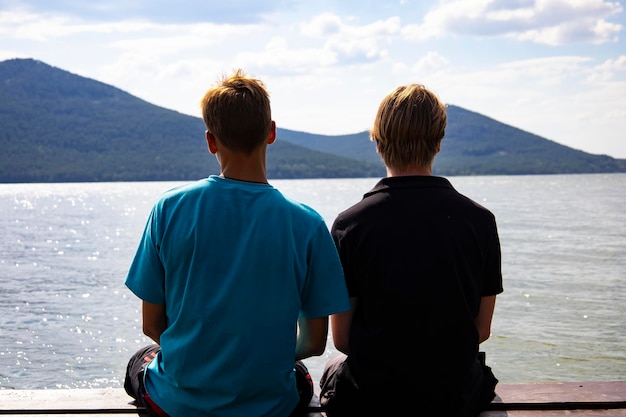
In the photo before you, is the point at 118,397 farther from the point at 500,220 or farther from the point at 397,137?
the point at 500,220

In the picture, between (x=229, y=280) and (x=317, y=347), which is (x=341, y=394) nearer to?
(x=317, y=347)

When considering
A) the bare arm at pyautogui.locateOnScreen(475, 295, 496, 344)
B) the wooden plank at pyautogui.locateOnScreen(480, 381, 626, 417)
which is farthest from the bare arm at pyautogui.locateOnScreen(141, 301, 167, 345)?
the wooden plank at pyautogui.locateOnScreen(480, 381, 626, 417)

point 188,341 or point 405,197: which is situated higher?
point 405,197

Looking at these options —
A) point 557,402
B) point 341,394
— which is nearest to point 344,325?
point 341,394

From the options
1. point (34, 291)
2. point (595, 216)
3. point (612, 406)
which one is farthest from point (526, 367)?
point (595, 216)

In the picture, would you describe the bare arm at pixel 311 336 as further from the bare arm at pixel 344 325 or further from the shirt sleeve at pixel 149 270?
the shirt sleeve at pixel 149 270

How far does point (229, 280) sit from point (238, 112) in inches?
23.0

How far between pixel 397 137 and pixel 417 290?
592 millimetres

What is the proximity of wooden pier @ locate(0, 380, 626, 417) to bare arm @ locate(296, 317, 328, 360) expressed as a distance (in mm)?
327

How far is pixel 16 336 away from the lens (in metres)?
12.9

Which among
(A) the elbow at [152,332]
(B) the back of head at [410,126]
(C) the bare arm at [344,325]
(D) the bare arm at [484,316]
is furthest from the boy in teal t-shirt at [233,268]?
(D) the bare arm at [484,316]

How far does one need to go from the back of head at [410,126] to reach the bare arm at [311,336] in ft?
2.24

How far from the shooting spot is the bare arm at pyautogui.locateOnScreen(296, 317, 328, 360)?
2.91 meters

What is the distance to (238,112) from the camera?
8.78 feet
